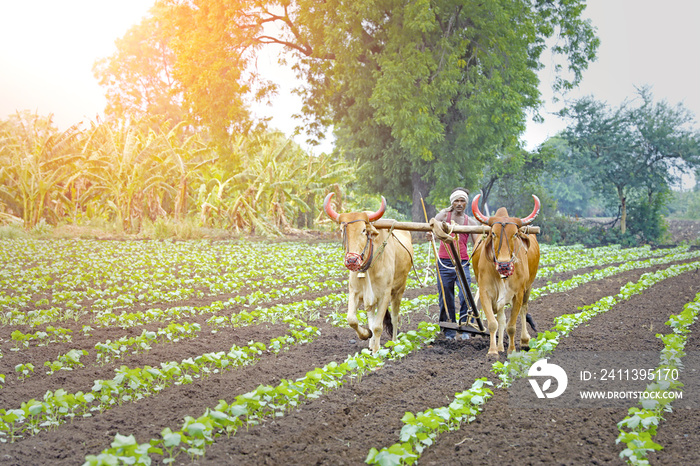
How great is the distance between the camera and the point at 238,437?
15.8 feet

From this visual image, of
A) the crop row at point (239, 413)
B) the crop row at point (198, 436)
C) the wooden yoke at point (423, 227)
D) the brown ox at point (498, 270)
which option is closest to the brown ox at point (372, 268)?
the wooden yoke at point (423, 227)

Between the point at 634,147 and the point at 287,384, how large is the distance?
35.7 m

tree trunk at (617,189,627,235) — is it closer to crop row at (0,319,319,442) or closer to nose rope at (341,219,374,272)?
nose rope at (341,219,374,272)

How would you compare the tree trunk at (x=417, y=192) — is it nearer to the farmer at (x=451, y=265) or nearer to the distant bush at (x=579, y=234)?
the distant bush at (x=579, y=234)

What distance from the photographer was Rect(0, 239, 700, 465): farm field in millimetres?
4609

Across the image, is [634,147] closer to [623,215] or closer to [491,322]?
[623,215]

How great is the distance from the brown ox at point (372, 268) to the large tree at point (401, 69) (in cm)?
1240

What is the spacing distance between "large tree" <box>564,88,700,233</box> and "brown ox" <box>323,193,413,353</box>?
31.0 metres

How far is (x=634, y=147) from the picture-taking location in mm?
35781

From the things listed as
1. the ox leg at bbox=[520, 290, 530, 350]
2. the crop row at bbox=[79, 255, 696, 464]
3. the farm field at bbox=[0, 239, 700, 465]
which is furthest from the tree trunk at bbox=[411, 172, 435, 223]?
the crop row at bbox=[79, 255, 696, 464]

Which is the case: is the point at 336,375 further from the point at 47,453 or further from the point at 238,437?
the point at 47,453

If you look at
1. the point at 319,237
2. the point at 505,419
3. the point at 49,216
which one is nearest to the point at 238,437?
the point at 505,419

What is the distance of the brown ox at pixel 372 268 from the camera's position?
22.6ft

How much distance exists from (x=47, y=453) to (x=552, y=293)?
11.5m
